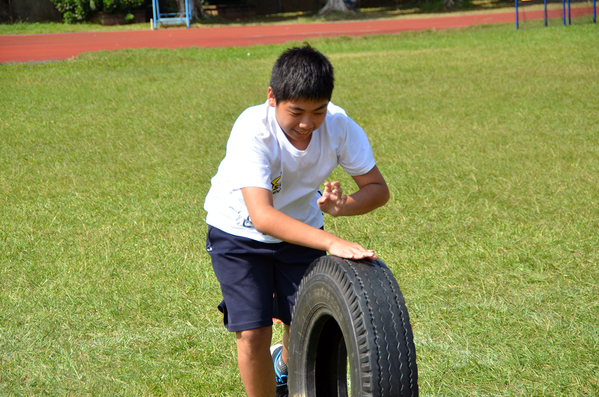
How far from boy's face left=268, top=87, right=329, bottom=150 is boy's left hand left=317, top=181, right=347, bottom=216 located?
0.21 meters

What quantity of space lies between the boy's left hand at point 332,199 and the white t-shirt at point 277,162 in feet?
0.65

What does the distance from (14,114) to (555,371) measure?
837 centimetres

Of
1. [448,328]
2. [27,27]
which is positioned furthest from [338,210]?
[27,27]

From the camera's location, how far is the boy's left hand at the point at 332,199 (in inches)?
79.7

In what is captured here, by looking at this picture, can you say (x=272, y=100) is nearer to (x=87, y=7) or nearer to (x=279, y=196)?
(x=279, y=196)

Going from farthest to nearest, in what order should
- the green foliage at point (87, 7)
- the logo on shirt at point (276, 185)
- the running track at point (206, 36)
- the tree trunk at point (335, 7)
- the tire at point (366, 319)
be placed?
the tree trunk at point (335, 7)
the green foliage at point (87, 7)
the running track at point (206, 36)
the logo on shirt at point (276, 185)
the tire at point (366, 319)

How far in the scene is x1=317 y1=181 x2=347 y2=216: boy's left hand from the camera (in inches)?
79.7

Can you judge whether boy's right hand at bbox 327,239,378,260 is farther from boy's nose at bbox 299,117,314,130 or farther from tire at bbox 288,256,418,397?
boy's nose at bbox 299,117,314,130

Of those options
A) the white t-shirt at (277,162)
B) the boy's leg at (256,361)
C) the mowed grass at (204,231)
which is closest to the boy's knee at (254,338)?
the boy's leg at (256,361)

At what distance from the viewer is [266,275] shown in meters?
2.35

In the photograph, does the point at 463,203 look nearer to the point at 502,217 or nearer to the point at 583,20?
the point at 502,217

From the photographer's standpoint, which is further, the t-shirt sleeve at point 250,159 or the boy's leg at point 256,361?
the boy's leg at point 256,361

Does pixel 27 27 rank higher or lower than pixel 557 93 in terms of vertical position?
higher

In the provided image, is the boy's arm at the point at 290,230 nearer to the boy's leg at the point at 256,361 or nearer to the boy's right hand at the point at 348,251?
the boy's right hand at the point at 348,251
